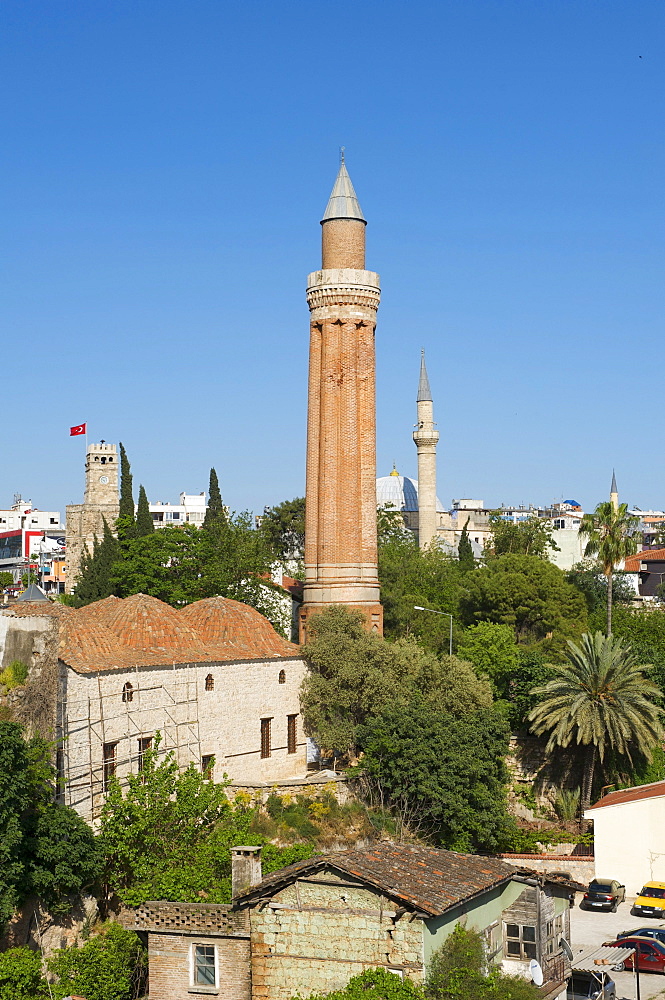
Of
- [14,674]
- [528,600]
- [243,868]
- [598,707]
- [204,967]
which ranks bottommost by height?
[204,967]

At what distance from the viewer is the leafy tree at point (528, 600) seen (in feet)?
177

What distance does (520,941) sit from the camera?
22.2 meters

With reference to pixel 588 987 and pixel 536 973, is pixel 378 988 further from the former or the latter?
pixel 588 987

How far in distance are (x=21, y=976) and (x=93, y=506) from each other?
2323 inches

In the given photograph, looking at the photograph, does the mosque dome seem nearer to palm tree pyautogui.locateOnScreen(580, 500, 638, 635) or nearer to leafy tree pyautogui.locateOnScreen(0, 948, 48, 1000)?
palm tree pyautogui.locateOnScreen(580, 500, 638, 635)

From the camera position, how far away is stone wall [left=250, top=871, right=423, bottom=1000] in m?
19.6

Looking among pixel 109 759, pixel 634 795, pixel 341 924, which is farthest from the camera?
pixel 634 795

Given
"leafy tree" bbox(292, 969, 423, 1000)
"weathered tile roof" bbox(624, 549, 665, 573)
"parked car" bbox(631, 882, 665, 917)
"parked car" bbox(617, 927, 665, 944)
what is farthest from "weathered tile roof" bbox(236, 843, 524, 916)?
"weathered tile roof" bbox(624, 549, 665, 573)

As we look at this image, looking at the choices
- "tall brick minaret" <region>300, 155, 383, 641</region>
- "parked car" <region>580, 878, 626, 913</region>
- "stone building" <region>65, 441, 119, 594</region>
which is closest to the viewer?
"parked car" <region>580, 878, 626, 913</region>

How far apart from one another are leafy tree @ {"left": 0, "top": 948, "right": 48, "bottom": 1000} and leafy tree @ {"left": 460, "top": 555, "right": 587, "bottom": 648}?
33628mm

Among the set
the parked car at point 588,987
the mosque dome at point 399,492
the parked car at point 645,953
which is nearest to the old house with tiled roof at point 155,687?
the parked car at point 645,953

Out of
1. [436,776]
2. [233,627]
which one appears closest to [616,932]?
[436,776]

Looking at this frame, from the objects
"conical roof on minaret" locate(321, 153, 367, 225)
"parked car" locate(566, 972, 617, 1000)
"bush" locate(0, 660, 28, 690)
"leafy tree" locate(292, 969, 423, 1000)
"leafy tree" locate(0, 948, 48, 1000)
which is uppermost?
"conical roof on minaret" locate(321, 153, 367, 225)

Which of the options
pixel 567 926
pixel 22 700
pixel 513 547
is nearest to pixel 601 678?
pixel 567 926
